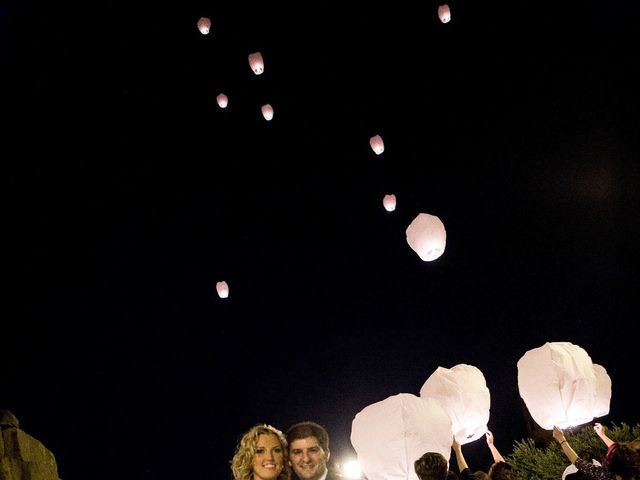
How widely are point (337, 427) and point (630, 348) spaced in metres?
4.17

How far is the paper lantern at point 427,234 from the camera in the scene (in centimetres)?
534

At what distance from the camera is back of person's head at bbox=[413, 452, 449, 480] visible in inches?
113

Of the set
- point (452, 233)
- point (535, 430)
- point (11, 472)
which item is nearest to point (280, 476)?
point (11, 472)

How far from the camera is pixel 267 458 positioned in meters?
3.12

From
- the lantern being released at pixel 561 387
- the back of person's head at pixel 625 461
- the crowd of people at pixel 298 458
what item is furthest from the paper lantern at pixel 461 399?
the back of person's head at pixel 625 461

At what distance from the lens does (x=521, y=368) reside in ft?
13.1

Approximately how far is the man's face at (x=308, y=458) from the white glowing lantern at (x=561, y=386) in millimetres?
1423

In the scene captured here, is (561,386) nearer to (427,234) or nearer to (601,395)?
(601,395)

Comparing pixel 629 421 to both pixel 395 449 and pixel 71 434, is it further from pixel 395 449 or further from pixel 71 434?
pixel 71 434

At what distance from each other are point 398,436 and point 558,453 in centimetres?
256

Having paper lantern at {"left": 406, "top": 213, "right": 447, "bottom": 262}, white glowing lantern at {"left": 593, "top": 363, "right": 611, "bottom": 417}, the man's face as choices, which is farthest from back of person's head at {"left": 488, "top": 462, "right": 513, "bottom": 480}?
paper lantern at {"left": 406, "top": 213, "right": 447, "bottom": 262}

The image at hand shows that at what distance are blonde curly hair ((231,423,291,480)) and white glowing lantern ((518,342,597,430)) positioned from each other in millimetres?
1588

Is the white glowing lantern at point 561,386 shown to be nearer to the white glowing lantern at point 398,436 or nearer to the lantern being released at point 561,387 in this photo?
the lantern being released at point 561,387

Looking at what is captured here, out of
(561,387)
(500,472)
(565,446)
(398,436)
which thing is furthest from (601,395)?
(398,436)
